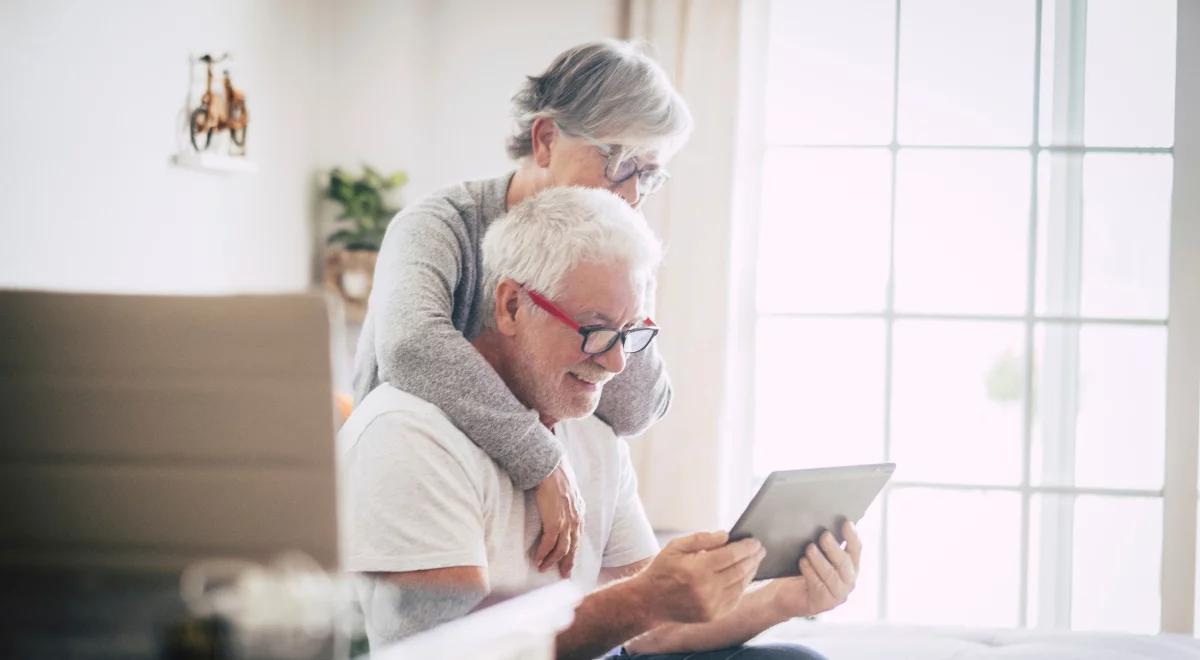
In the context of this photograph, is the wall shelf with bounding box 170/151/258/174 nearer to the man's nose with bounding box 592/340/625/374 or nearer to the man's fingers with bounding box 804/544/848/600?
the man's nose with bounding box 592/340/625/374

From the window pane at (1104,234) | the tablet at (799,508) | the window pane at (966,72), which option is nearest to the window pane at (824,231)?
the window pane at (966,72)

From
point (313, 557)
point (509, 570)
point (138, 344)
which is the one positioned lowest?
point (509, 570)

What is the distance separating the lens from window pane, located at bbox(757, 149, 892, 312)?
4.28m

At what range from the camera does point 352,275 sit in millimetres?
4094

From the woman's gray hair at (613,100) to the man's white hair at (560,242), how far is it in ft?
1.11

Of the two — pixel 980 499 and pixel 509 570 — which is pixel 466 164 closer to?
pixel 980 499

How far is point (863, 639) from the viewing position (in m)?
2.15

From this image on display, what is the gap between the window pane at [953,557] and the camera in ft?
13.7

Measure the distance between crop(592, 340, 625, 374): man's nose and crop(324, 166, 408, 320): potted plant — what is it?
2502 millimetres

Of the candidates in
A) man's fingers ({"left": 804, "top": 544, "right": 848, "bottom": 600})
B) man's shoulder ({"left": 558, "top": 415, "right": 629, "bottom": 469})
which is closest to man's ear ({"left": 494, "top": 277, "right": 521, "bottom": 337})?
man's shoulder ({"left": 558, "top": 415, "right": 629, "bottom": 469})

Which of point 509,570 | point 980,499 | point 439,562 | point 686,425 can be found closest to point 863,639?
point 509,570

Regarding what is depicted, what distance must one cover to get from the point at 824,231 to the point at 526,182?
231 cm

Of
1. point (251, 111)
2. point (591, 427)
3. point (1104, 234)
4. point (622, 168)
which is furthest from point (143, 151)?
point (1104, 234)

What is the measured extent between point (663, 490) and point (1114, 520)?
160cm
